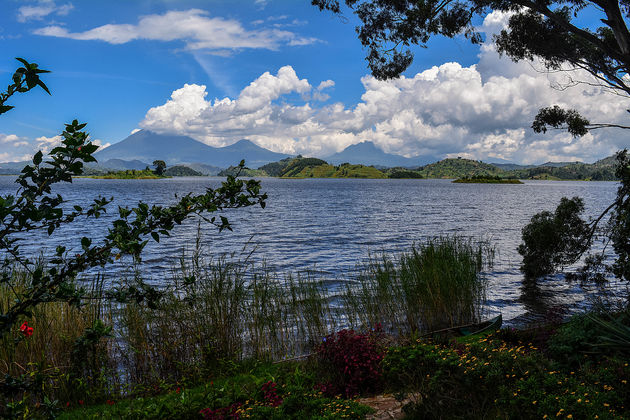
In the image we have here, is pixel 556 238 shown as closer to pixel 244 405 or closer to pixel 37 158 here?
pixel 244 405

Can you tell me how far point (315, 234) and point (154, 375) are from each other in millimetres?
25189

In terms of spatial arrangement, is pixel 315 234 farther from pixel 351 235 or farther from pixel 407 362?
pixel 407 362

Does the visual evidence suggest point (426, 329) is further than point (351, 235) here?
No

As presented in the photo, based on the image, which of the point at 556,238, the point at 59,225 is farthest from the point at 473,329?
the point at 59,225

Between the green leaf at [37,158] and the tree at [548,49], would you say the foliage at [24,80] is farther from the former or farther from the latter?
the tree at [548,49]

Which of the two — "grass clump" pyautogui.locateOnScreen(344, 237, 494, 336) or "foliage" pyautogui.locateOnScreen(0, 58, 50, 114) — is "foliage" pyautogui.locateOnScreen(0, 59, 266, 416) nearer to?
"foliage" pyautogui.locateOnScreen(0, 58, 50, 114)

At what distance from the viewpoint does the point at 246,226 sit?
3806 cm

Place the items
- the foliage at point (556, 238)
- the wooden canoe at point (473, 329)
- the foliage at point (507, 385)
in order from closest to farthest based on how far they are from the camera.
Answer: the foliage at point (507, 385) → the wooden canoe at point (473, 329) → the foliage at point (556, 238)

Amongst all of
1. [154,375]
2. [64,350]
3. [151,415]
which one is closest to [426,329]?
[154,375]

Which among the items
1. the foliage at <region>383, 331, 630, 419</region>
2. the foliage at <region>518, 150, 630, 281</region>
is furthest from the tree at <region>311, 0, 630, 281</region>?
the foliage at <region>383, 331, 630, 419</region>

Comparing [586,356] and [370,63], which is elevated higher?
[370,63]

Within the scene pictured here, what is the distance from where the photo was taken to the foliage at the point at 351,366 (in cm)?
702

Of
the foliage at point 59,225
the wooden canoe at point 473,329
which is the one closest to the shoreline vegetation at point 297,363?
the foliage at point 59,225

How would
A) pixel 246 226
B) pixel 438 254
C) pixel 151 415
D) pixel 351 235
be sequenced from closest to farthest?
pixel 151 415
pixel 438 254
pixel 351 235
pixel 246 226
